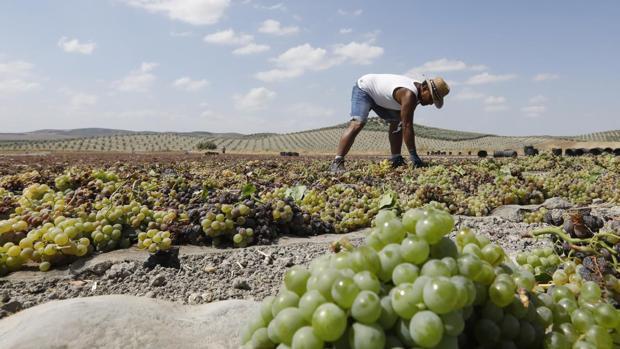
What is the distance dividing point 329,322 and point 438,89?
8.12 m

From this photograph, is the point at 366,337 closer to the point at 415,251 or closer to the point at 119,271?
the point at 415,251

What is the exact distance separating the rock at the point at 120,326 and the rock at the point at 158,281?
0.72 meters

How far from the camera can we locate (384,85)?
8.72 meters

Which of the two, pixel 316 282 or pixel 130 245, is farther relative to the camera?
pixel 130 245

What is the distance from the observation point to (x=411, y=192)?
212 inches

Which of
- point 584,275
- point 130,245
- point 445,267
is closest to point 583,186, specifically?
point 584,275

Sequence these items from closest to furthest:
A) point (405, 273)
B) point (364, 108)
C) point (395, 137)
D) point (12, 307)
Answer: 1. point (405, 273)
2. point (12, 307)
3. point (364, 108)
4. point (395, 137)

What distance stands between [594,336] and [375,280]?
0.59 metres

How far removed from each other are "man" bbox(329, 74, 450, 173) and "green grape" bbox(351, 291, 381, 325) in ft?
23.6

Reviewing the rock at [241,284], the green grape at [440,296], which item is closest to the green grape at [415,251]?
the green grape at [440,296]

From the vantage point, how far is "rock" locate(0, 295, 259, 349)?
154 centimetres

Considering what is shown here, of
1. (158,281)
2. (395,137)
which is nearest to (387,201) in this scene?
(158,281)

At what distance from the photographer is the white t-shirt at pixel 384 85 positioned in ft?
28.1

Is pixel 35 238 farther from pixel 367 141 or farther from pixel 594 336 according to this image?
pixel 367 141
